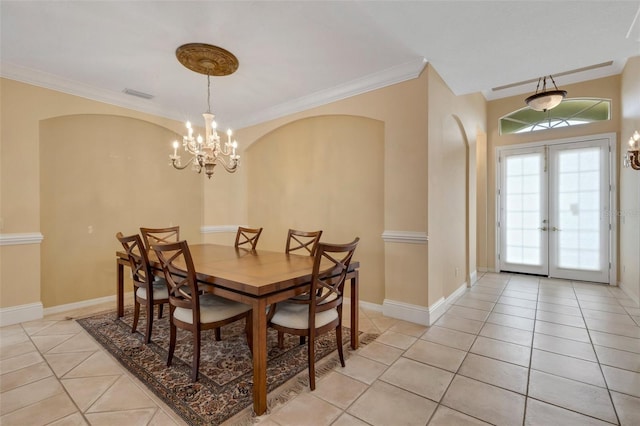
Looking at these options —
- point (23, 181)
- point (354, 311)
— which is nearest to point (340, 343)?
point (354, 311)

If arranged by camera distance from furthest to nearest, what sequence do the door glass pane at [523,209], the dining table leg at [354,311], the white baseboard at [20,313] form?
the door glass pane at [523,209], the white baseboard at [20,313], the dining table leg at [354,311]

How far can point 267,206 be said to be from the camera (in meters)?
4.80

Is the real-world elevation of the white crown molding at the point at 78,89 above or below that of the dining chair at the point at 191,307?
above

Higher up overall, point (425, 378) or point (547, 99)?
point (547, 99)

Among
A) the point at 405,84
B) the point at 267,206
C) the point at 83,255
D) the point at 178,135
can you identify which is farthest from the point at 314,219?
the point at 83,255

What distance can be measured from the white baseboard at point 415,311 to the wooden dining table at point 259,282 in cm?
91

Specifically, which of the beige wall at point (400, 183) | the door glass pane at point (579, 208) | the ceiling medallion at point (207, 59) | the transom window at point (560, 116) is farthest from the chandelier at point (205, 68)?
the door glass pane at point (579, 208)

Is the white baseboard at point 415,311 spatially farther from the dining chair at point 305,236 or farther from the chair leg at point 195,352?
the chair leg at point 195,352

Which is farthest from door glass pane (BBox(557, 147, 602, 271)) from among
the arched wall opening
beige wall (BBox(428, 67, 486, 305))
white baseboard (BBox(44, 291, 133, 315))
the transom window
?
white baseboard (BBox(44, 291, 133, 315))

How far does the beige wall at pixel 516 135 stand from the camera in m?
4.53

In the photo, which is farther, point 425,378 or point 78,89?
point 78,89

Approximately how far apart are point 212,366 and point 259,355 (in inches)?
30.0

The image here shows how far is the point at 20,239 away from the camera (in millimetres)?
3145

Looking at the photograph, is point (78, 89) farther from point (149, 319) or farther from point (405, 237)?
point (405, 237)
